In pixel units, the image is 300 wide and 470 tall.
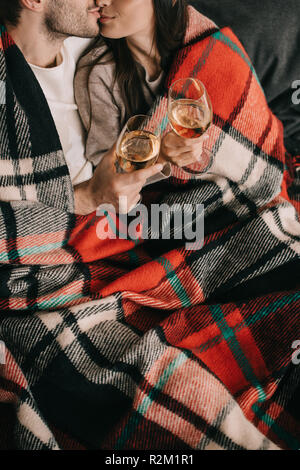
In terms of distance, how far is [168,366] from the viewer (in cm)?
68

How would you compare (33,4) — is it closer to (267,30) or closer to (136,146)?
(136,146)

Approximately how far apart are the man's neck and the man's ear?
4 cm

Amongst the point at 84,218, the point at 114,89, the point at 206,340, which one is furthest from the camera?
the point at 114,89

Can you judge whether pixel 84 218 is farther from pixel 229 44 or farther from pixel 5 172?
pixel 229 44

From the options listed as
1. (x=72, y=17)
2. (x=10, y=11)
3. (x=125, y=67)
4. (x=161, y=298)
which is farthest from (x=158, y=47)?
(x=161, y=298)

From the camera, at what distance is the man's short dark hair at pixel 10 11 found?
792 mm

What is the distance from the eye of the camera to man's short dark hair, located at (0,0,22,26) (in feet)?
2.60

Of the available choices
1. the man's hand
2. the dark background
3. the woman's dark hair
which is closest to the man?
the man's hand

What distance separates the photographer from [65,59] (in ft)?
3.15

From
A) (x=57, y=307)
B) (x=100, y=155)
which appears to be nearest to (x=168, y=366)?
(x=57, y=307)

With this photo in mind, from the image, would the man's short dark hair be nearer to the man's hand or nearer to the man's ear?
the man's ear
